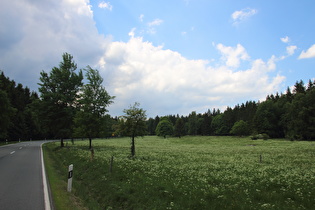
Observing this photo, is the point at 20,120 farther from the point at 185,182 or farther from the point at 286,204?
the point at 286,204

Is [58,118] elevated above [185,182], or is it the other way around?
[58,118]

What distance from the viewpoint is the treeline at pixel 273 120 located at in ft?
147

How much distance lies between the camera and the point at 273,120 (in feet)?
305

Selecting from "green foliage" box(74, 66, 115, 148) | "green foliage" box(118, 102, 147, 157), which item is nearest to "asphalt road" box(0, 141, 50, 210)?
"green foliage" box(118, 102, 147, 157)

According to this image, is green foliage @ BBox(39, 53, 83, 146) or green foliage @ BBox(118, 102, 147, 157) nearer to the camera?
green foliage @ BBox(118, 102, 147, 157)

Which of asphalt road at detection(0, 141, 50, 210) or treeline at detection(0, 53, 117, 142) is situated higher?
treeline at detection(0, 53, 117, 142)

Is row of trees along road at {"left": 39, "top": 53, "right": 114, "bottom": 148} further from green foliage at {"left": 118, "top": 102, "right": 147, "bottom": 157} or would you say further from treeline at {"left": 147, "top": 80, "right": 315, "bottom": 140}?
treeline at {"left": 147, "top": 80, "right": 315, "bottom": 140}

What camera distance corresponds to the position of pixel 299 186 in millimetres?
10742

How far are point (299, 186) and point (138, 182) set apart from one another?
28.6 ft

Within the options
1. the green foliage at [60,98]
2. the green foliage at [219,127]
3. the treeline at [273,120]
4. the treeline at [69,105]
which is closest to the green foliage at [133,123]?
the treeline at [69,105]

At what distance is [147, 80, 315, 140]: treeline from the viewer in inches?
1764

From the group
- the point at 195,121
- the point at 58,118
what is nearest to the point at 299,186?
the point at 58,118

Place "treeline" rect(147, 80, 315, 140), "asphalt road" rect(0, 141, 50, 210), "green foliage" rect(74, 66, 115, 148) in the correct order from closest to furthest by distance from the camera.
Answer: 1. "asphalt road" rect(0, 141, 50, 210)
2. "green foliage" rect(74, 66, 115, 148)
3. "treeline" rect(147, 80, 315, 140)

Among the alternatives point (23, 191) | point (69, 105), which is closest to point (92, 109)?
point (69, 105)
